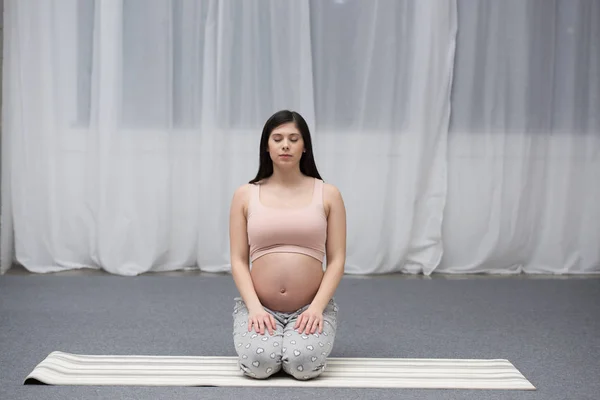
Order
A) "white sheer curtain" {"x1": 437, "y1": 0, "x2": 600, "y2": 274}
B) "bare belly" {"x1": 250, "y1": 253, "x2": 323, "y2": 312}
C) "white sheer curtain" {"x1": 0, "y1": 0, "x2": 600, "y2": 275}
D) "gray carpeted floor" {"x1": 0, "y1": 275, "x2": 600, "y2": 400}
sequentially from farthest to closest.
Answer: "white sheer curtain" {"x1": 437, "y1": 0, "x2": 600, "y2": 274}
"white sheer curtain" {"x1": 0, "y1": 0, "x2": 600, "y2": 275}
"bare belly" {"x1": 250, "y1": 253, "x2": 323, "y2": 312}
"gray carpeted floor" {"x1": 0, "y1": 275, "x2": 600, "y2": 400}

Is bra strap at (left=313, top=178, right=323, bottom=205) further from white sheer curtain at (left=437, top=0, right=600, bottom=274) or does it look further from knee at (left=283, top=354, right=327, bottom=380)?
white sheer curtain at (left=437, top=0, right=600, bottom=274)

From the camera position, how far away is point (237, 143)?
432 cm

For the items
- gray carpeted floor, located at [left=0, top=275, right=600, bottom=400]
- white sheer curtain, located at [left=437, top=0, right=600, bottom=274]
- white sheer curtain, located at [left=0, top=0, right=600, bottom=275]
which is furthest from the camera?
white sheer curtain, located at [left=437, top=0, right=600, bottom=274]

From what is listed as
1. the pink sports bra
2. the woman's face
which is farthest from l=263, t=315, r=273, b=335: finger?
the woman's face

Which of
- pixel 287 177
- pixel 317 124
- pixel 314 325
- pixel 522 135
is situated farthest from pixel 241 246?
pixel 522 135

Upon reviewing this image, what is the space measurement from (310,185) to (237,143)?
74.1 inches

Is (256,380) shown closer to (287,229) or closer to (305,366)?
(305,366)

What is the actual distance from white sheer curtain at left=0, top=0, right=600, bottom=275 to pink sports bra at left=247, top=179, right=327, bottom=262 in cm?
192

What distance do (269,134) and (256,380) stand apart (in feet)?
2.38

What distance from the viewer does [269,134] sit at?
2.42 metres

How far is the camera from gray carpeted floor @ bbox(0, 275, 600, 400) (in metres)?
2.24

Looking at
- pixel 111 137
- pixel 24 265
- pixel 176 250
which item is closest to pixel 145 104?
pixel 111 137

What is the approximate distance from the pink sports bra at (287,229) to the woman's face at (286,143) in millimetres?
152

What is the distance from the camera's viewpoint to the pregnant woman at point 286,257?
227cm
